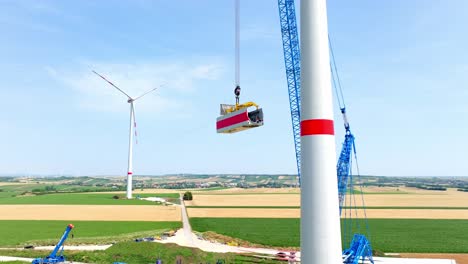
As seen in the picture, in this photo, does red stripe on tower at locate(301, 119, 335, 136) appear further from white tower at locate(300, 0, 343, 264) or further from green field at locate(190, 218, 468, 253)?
green field at locate(190, 218, 468, 253)

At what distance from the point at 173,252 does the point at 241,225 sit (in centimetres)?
5008

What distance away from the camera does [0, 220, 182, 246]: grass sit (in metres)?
75.9

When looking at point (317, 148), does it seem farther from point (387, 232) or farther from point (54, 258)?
point (387, 232)

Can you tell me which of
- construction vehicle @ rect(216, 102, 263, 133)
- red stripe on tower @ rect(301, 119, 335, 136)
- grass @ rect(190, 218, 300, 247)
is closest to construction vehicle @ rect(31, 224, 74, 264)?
construction vehicle @ rect(216, 102, 263, 133)

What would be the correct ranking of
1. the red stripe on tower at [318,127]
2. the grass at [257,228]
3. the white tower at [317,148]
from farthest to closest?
the grass at [257,228]
the red stripe on tower at [318,127]
the white tower at [317,148]

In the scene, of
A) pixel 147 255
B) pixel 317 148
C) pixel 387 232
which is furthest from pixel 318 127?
pixel 387 232

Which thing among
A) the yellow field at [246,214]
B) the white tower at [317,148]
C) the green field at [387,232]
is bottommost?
the green field at [387,232]

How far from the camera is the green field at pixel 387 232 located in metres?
74.9

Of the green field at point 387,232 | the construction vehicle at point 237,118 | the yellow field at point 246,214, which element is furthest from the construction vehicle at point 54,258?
the yellow field at point 246,214

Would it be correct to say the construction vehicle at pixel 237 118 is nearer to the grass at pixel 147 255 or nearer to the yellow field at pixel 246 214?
the grass at pixel 147 255

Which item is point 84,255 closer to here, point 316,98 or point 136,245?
point 136,245

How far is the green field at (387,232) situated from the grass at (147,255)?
19827mm

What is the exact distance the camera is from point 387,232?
306 feet

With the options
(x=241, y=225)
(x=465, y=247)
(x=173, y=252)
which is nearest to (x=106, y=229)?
(x=241, y=225)
